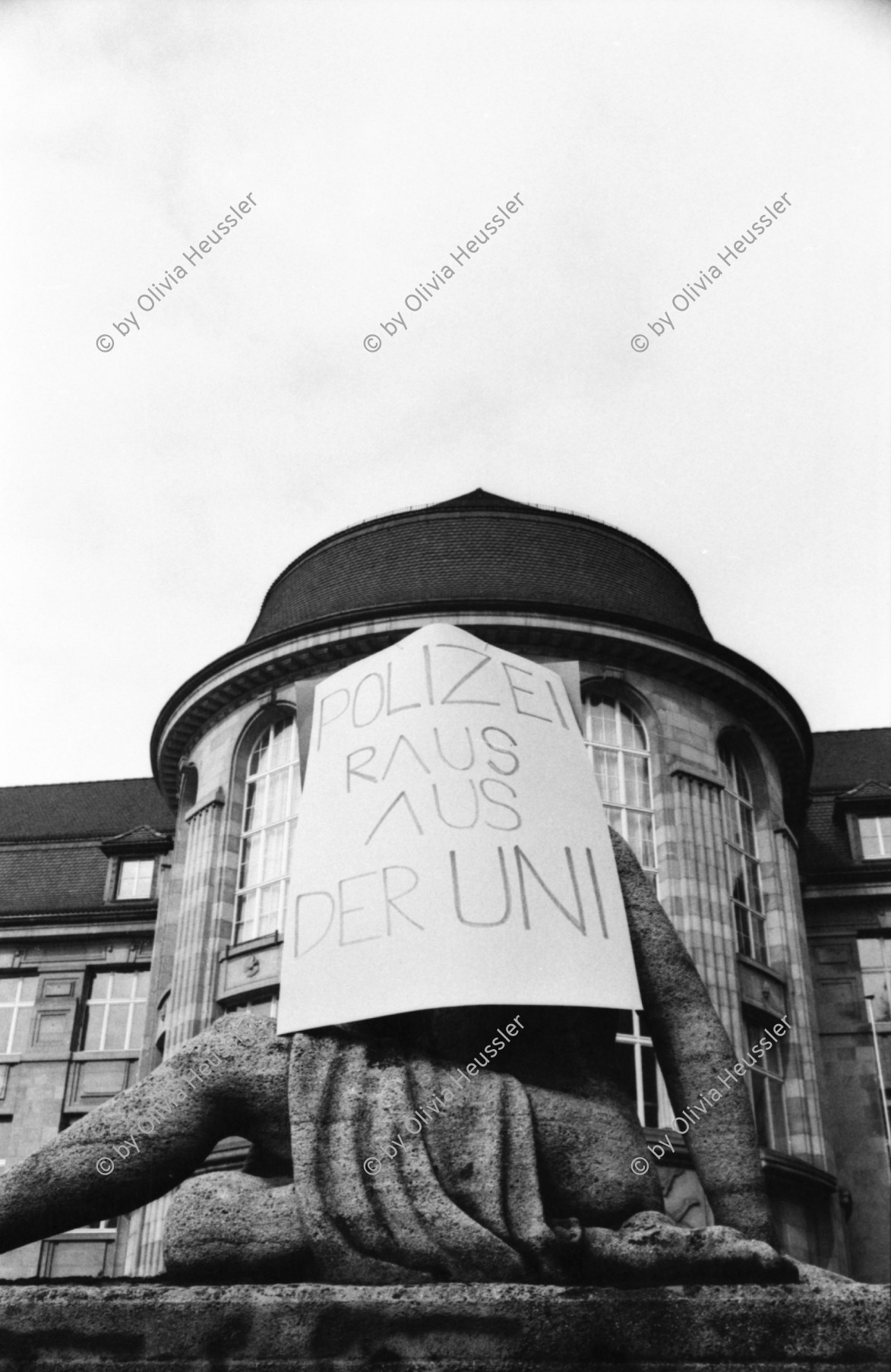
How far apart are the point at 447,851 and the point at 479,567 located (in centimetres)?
2490

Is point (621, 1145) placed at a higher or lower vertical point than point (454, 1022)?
lower

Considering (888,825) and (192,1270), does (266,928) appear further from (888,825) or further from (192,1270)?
(192,1270)

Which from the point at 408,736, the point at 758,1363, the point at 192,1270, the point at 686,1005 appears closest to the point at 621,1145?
the point at 686,1005

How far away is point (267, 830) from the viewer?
2811cm

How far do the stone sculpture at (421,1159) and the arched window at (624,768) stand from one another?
2176 centimetres

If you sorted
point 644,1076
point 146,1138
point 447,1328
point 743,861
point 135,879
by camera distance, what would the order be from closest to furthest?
point 447,1328
point 146,1138
point 644,1076
point 743,861
point 135,879

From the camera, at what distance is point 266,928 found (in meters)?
27.0

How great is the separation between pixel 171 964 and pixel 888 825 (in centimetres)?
1727

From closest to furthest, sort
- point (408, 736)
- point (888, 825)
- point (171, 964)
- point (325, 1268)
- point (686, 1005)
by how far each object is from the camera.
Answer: point (325, 1268)
point (686, 1005)
point (408, 736)
point (171, 964)
point (888, 825)

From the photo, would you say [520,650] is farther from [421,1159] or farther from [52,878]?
[421,1159]

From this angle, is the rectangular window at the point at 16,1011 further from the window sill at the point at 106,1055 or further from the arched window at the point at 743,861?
the arched window at the point at 743,861

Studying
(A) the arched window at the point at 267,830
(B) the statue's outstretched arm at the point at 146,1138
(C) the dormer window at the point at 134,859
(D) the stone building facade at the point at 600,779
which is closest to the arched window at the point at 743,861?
(D) the stone building facade at the point at 600,779

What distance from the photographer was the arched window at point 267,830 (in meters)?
27.3

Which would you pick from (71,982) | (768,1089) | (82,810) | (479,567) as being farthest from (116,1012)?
(768,1089)
